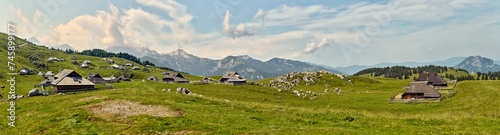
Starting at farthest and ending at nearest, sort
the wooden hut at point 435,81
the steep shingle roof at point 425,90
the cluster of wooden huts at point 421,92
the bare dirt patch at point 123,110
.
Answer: the wooden hut at point 435,81, the cluster of wooden huts at point 421,92, the steep shingle roof at point 425,90, the bare dirt patch at point 123,110

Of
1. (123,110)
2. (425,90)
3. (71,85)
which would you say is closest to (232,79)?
(71,85)

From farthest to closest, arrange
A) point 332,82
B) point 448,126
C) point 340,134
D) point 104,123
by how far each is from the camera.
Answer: point 332,82
point 104,123
point 448,126
point 340,134

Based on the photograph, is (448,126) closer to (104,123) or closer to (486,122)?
(486,122)

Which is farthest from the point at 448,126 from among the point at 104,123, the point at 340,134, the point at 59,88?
the point at 59,88

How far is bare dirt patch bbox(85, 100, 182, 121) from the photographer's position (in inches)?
1257

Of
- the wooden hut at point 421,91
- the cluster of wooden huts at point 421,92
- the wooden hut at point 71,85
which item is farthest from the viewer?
the wooden hut at point 71,85

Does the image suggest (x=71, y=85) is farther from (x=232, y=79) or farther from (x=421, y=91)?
(x=421, y=91)

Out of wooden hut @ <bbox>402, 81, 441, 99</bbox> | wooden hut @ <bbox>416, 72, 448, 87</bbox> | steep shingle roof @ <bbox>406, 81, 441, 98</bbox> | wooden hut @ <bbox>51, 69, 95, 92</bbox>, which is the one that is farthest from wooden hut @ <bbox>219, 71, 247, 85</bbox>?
wooden hut @ <bbox>416, 72, 448, 87</bbox>

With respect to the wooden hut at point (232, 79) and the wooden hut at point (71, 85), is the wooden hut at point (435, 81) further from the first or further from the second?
the wooden hut at point (71, 85)

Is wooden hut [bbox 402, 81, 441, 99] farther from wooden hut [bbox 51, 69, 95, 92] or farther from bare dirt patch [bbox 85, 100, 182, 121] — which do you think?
wooden hut [bbox 51, 69, 95, 92]

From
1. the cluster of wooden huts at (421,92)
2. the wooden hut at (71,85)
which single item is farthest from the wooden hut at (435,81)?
the wooden hut at (71,85)

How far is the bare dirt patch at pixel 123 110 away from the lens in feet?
105

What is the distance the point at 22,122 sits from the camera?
31969 millimetres

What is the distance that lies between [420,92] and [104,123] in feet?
248
